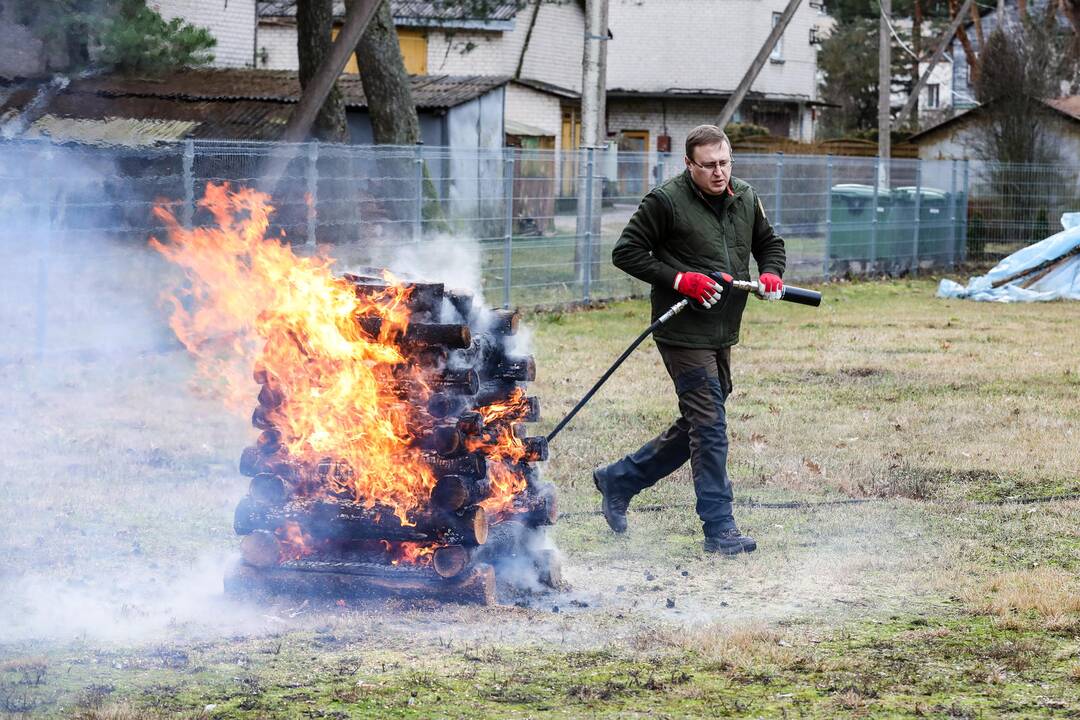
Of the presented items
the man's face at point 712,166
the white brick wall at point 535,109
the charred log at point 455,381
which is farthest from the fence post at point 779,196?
the white brick wall at point 535,109

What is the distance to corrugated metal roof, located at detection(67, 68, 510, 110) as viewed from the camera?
2356 centimetres

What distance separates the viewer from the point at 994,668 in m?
5.12

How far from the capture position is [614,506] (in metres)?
7.39

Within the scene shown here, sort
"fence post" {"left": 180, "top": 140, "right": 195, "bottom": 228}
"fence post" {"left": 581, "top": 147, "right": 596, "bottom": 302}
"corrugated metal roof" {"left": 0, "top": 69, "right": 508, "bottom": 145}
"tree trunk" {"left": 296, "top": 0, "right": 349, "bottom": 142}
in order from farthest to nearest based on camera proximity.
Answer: "corrugated metal roof" {"left": 0, "top": 69, "right": 508, "bottom": 145} < "tree trunk" {"left": 296, "top": 0, "right": 349, "bottom": 142} < "fence post" {"left": 581, "top": 147, "right": 596, "bottom": 302} < "fence post" {"left": 180, "top": 140, "right": 195, "bottom": 228}

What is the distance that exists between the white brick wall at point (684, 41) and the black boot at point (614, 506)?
41.0 meters

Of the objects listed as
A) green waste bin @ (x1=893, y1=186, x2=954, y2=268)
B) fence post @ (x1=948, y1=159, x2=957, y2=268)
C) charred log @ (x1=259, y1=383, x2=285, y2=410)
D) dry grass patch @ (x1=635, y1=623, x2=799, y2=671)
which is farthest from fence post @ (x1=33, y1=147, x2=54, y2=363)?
fence post @ (x1=948, y1=159, x2=957, y2=268)

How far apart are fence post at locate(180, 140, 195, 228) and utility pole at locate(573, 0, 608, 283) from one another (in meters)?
6.29

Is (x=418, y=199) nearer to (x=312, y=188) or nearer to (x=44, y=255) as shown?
(x=312, y=188)

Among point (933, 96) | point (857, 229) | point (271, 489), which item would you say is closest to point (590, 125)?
point (857, 229)

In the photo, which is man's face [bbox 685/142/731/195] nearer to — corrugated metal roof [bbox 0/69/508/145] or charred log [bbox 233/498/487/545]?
charred log [bbox 233/498/487/545]

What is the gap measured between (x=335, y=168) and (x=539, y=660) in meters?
10.3

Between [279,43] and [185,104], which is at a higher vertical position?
[279,43]

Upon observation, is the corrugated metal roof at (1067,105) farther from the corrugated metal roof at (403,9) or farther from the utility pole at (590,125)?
the utility pole at (590,125)

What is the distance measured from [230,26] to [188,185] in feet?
57.1
